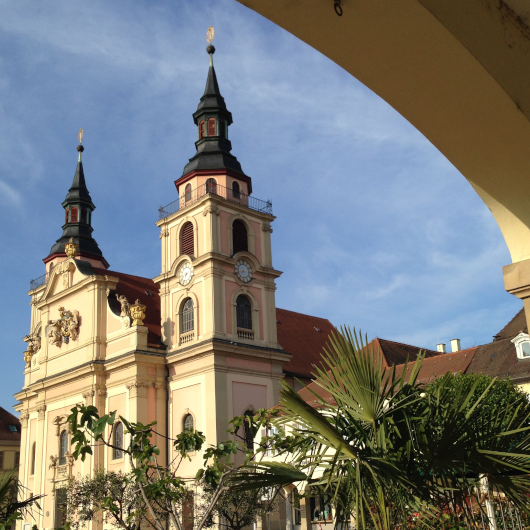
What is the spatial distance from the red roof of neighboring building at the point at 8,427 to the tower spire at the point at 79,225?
17538 millimetres

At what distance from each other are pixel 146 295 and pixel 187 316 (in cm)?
687

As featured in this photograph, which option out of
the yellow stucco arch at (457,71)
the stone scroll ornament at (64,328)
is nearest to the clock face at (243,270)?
the stone scroll ornament at (64,328)

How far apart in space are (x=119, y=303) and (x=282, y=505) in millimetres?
14587

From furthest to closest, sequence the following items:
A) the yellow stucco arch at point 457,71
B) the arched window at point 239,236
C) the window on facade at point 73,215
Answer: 1. the window on facade at point 73,215
2. the arched window at point 239,236
3. the yellow stucco arch at point 457,71

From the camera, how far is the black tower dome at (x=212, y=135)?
124ft

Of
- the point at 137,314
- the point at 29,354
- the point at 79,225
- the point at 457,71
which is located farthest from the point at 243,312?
the point at 457,71

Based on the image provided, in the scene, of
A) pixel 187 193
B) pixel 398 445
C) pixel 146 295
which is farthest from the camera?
pixel 146 295

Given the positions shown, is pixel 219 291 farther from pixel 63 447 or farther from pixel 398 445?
pixel 398 445

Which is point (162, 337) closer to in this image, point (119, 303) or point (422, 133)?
point (119, 303)

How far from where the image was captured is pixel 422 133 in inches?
158

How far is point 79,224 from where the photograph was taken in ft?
167

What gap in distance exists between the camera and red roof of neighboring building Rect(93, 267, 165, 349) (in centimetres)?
3625

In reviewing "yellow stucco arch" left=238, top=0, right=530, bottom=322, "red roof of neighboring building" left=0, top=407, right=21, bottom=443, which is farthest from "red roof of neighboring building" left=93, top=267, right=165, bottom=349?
"yellow stucco arch" left=238, top=0, right=530, bottom=322

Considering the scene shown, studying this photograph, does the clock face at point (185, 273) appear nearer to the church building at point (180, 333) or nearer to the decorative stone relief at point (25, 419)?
the church building at point (180, 333)
